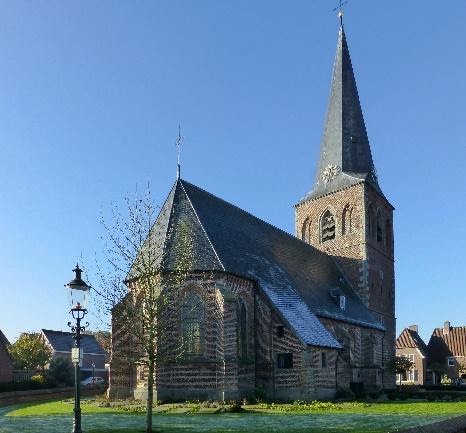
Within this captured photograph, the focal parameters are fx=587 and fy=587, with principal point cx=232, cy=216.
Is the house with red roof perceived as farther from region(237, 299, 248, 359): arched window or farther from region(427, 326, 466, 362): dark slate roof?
region(427, 326, 466, 362): dark slate roof

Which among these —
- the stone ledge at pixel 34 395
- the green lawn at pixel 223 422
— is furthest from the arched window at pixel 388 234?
the stone ledge at pixel 34 395

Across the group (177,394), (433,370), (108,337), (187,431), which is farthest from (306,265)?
(433,370)

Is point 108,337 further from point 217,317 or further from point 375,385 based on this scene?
point 375,385

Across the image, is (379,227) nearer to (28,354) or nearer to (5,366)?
(5,366)

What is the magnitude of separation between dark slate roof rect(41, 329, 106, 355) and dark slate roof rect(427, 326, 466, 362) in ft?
131

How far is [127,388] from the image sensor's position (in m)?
30.5

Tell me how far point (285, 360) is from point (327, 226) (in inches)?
742

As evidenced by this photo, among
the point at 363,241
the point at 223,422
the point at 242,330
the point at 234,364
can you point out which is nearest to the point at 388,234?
the point at 363,241

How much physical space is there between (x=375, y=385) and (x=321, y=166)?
18.1 meters

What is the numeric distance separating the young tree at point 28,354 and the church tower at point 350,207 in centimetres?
2937

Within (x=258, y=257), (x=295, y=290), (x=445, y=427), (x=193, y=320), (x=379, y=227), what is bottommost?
(x=445, y=427)

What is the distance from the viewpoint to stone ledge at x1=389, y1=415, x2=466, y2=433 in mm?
7906

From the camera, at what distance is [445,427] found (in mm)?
8758

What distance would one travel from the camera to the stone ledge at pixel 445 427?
7906 mm
